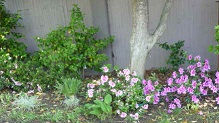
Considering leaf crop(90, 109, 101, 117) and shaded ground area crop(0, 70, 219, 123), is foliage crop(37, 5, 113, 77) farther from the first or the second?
leaf crop(90, 109, 101, 117)

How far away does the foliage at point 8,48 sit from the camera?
4398 millimetres

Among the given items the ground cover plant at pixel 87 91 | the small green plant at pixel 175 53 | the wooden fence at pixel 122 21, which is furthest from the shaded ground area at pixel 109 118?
the wooden fence at pixel 122 21

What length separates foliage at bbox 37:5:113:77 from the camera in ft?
14.8

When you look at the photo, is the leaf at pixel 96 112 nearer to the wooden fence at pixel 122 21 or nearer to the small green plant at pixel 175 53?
the small green plant at pixel 175 53

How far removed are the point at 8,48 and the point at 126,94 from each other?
2.57 m

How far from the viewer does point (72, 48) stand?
4539 mm

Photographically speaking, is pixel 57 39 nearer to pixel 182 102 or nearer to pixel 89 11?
pixel 89 11

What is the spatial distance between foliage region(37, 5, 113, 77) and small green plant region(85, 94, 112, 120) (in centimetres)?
131

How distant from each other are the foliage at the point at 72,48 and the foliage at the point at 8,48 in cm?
41

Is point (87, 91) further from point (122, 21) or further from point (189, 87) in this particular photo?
point (122, 21)

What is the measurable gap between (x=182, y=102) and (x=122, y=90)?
2.89ft

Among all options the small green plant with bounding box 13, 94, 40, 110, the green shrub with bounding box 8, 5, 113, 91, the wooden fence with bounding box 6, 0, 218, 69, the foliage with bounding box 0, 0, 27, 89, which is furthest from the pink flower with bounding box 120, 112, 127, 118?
the wooden fence with bounding box 6, 0, 218, 69

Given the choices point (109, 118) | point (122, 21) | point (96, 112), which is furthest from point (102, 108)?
point (122, 21)

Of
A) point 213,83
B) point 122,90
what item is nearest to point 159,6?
point 213,83
